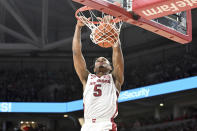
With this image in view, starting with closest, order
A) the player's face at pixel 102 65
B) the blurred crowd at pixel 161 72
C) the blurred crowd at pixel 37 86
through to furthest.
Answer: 1. the player's face at pixel 102 65
2. the blurred crowd at pixel 161 72
3. the blurred crowd at pixel 37 86

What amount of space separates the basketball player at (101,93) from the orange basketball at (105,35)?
0.37 metres

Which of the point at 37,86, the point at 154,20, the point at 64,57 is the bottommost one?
the point at 154,20

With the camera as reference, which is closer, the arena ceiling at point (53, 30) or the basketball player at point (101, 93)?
the basketball player at point (101, 93)

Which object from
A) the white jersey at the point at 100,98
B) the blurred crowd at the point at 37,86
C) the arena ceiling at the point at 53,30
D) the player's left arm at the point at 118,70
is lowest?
the white jersey at the point at 100,98

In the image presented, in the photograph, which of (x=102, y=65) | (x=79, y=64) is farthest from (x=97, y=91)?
(x=79, y=64)

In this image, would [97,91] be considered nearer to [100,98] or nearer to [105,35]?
[100,98]

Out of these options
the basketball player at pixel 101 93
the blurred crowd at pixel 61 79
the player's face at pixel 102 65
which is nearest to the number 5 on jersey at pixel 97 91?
the basketball player at pixel 101 93

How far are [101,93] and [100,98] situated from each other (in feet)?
0.17

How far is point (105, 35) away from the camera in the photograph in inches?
170

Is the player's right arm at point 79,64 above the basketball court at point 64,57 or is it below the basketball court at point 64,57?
below

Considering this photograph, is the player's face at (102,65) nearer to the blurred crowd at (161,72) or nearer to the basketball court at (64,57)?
the basketball court at (64,57)

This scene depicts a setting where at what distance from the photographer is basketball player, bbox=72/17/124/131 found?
140 inches

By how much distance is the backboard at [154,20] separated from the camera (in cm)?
420

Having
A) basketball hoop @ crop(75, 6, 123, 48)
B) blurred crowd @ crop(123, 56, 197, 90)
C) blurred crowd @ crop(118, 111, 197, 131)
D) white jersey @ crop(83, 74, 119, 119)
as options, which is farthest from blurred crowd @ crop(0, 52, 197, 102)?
white jersey @ crop(83, 74, 119, 119)
